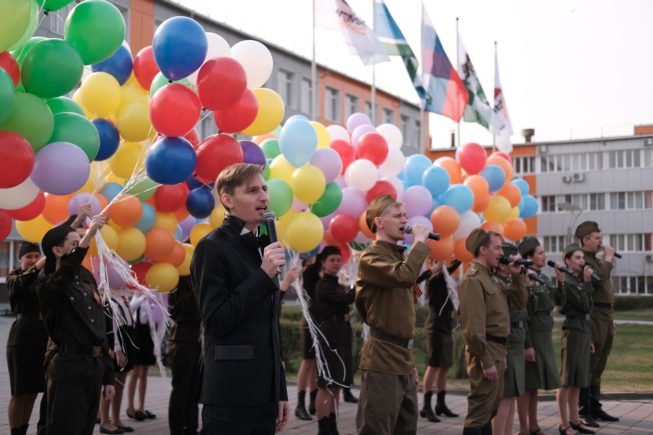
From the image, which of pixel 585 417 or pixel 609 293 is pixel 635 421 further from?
pixel 609 293

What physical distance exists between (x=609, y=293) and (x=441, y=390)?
8.24 feet

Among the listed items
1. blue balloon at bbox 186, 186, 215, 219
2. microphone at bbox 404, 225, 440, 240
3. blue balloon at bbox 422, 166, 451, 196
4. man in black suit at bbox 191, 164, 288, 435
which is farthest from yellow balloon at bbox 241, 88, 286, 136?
man in black suit at bbox 191, 164, 288, 435

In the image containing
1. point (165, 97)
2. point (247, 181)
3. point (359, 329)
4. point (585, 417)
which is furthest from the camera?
point (359, 329)

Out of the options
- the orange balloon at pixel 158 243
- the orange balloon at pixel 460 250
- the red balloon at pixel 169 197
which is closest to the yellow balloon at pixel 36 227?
the orange balloon at pixel 158 243

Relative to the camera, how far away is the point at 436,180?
9.26 meters

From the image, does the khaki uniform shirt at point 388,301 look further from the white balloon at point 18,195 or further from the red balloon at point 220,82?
the white balloon at point 18,195

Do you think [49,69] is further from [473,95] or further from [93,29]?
[473,95]

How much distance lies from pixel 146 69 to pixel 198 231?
5.55ft

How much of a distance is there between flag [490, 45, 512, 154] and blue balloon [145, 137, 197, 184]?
926 centimetres

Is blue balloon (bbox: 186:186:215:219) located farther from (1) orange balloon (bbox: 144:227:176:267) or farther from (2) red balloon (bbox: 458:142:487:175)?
(2) red balloon (bbox: 458:142:487:175)

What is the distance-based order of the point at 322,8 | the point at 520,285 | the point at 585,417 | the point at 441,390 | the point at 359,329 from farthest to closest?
the point at 359,329
the point at 322,8
the point at 441,390
the point at 585,417
the point at 520,285

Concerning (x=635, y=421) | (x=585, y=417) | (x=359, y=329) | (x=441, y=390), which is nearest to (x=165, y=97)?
(x=441, y=390)

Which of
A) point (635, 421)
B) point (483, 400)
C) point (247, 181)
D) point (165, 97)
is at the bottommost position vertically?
point (635, 421)

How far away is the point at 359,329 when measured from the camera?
55.2ft
